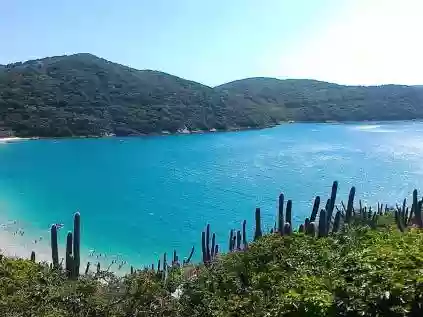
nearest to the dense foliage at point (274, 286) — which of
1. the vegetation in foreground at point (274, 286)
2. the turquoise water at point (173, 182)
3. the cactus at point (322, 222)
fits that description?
the vegetation in foreground at point (274, 286)

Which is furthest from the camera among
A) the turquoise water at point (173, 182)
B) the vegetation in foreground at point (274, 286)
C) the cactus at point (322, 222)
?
the turquoise water at point (173, 182)

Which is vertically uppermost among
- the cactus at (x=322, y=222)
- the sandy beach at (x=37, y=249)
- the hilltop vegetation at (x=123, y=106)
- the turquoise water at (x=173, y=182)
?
the hilltop vegetation at (x=123, y=106)

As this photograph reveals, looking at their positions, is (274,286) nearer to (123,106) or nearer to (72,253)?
(72,253)

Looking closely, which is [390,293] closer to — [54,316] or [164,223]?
[54,316]

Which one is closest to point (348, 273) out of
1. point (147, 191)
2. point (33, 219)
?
point (33, 219)

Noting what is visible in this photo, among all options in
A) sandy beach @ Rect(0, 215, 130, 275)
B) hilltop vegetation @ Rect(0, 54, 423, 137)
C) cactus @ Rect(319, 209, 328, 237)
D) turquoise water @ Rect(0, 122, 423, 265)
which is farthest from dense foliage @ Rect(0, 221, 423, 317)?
hilltop vegetation @ Rect(0, 54, 423, 137)

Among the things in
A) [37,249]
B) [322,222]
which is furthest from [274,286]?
[37,249]

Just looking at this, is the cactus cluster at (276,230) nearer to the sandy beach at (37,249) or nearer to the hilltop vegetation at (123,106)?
the sandy beach at (37,249)
